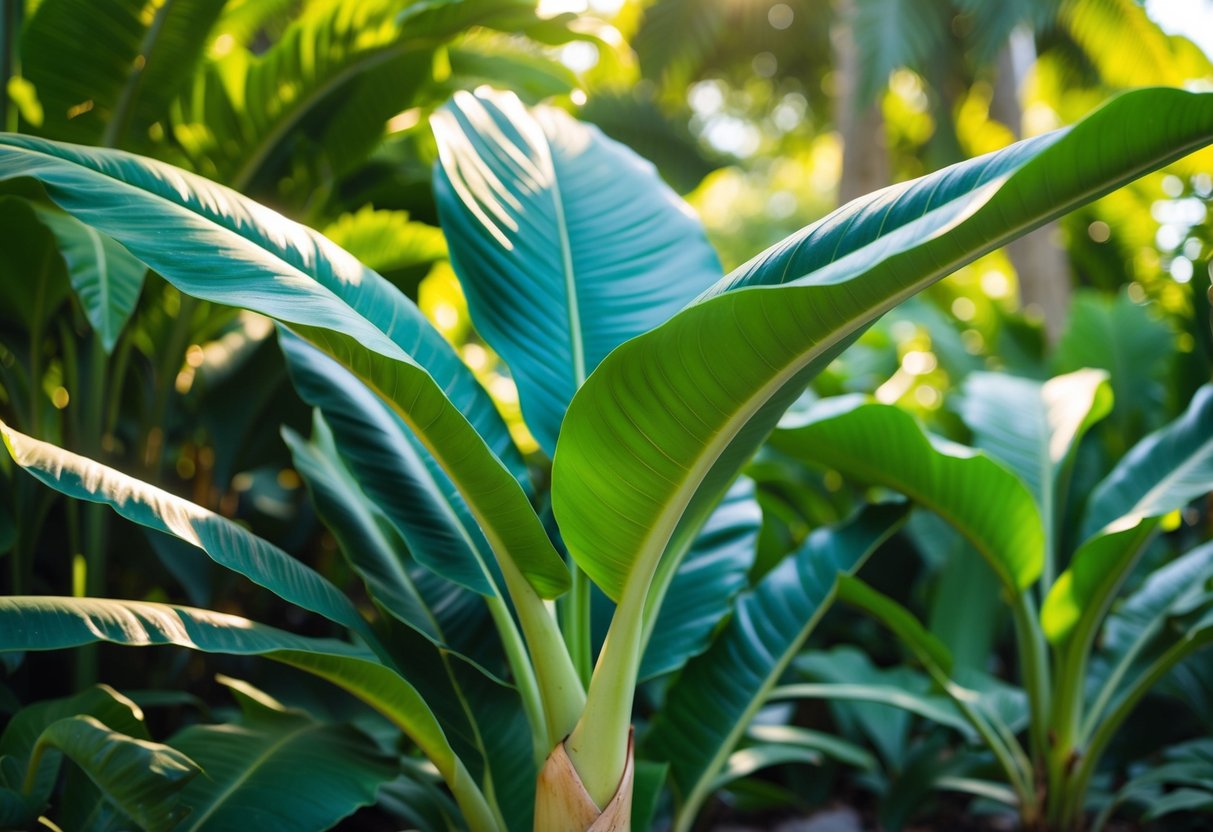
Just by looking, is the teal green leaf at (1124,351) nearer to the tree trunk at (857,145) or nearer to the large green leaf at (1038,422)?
the large green leaf at (1038,422)

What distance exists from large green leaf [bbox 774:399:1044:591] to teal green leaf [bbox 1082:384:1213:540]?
0.88 ft

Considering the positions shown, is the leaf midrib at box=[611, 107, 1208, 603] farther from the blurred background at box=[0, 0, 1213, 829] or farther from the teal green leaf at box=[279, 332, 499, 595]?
the blurred background at box=[0, 0, 1213, 829]

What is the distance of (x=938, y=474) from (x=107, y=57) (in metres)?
1.44

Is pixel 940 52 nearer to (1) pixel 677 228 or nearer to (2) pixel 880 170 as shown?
(2) pixel 880 170

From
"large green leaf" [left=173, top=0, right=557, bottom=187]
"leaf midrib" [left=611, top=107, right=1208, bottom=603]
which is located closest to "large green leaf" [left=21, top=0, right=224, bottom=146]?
"large green leaf" [left=173, top=0, right=557, bottom=187]

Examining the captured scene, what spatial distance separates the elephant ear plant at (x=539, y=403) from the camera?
0.72 metres

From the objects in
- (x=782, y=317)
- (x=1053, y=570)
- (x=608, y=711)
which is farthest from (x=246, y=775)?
(x=1053, y=570)

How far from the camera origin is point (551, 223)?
1.29m

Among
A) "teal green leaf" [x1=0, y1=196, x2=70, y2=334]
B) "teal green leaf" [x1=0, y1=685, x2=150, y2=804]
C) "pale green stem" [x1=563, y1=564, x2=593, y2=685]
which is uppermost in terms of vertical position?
"teal green leaf" [x1=0, y1=196, x2=70, y2=334]

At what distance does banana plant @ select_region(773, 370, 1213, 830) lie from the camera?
52.1 inches

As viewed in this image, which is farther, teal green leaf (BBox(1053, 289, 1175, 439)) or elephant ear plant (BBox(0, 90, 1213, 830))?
teal green leaf (BBox(1053, 289, 1175, 439))

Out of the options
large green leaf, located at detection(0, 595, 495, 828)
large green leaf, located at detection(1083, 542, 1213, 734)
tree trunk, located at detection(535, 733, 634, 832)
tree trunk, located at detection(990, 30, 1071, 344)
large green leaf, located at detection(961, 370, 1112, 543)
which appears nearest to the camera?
large green leaf, located at detection(0, 595, 495, 828)

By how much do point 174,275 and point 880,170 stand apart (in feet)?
18.8

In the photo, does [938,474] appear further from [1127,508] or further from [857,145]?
[857,145]
